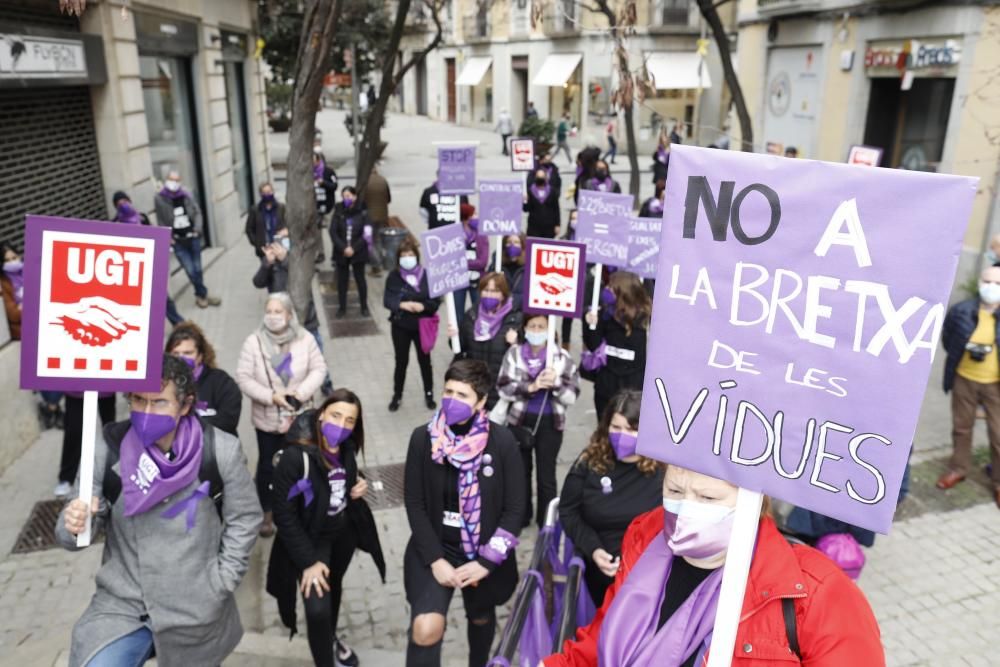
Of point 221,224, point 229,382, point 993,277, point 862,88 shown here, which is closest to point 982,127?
point 862,88

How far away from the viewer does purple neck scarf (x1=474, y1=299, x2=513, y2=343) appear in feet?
21.7

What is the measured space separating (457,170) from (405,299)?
3.51 metres

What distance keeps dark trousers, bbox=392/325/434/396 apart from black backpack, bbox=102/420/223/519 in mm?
4549

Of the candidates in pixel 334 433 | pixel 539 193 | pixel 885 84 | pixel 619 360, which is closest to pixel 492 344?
pixel 619 360

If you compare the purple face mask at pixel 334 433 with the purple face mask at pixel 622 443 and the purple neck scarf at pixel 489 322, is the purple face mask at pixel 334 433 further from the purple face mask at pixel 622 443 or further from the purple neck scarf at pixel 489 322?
the purple neck scarf at pixel 489 322

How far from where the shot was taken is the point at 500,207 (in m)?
Result: 8.95

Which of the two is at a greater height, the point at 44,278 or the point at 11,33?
the point at 11,33

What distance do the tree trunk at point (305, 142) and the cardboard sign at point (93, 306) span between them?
3.90 meters

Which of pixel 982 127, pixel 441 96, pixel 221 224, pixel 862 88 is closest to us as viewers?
pixel 982 127

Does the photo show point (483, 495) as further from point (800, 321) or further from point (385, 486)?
point (385, 486)

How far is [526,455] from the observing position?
566 centimetres

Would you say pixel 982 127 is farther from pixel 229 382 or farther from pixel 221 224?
pixel 221 224

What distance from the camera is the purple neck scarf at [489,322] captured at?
21.7ft

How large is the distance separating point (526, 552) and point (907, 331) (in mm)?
4210
